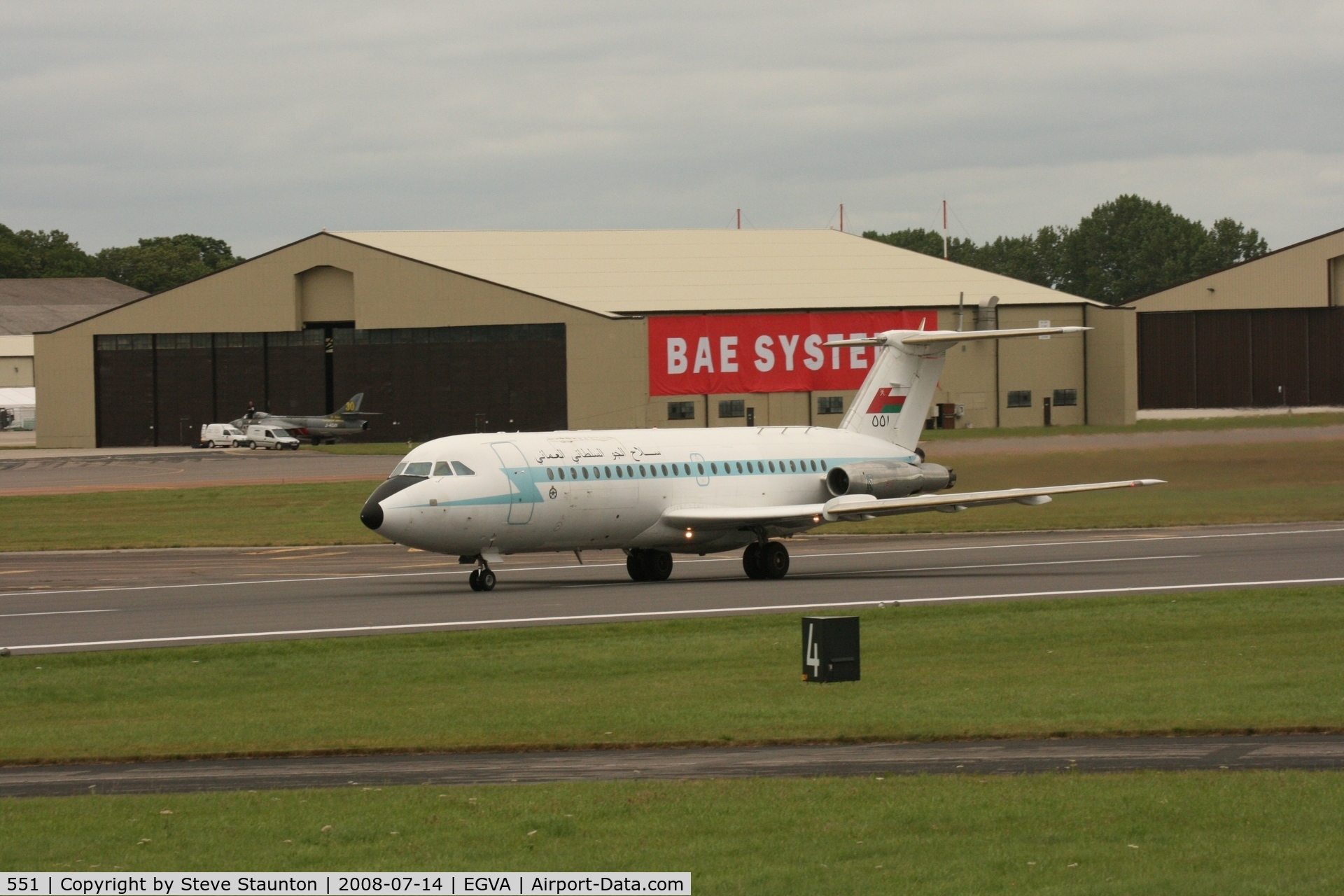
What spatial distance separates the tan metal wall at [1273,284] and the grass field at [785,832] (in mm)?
93165

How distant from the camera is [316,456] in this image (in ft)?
272

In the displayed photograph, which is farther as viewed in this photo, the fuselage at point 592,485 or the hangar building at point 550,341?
the hangar building at point 550,341

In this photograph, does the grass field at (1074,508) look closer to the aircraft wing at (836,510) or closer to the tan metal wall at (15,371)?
the aircraft wing at (836,510)

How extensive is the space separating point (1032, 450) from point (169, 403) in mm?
62867

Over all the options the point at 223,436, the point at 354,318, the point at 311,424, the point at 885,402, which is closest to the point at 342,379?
the point at 354,318

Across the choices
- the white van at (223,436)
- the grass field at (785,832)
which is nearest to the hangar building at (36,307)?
the white van at (223,436)

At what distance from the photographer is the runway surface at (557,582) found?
30.5 metres

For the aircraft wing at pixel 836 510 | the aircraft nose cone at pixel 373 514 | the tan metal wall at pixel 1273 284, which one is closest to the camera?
the aircraft nose cone at pixel 373 514

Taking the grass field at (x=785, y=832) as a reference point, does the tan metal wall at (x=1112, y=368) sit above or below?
above

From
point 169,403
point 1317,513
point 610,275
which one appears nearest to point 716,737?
point 1317,513

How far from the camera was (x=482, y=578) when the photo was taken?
35812 mm

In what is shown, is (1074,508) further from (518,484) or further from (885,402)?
(518,484)

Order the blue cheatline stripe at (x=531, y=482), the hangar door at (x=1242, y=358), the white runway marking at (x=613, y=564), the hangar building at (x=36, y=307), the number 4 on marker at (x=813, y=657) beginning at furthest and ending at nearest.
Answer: the hangar building at (x=36, y=307) → the hangar door at (x=1242, y=358) → the white runway marking at (x=613, y=564) → the blue cheatline stripe at (x=531, y=482) → the number 4 on marker at (x=813, y=657)

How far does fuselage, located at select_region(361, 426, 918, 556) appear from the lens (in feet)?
114
